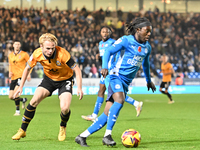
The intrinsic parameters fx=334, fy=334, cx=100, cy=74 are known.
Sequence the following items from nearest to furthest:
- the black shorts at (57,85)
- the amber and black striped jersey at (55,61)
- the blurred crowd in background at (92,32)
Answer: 1. the amber and black striped jersey at (55,61)
2. the black shorts at (57,85)
3. the blurred crowd in background at (92,32)

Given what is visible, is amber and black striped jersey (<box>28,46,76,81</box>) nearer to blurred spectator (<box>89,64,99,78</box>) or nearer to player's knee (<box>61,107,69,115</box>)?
player's knee (<box>61,107,69,115</box>)

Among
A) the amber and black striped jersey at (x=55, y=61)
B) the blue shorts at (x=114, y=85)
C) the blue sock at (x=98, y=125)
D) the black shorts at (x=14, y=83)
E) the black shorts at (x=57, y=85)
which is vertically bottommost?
the black shorts at (x=14, y=83)

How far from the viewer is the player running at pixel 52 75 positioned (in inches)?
208

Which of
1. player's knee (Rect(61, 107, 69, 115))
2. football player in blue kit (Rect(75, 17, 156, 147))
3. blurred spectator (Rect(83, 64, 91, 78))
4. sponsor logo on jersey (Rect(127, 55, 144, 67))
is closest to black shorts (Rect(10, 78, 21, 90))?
player's knee (Rect(61, 107, 69, 115))

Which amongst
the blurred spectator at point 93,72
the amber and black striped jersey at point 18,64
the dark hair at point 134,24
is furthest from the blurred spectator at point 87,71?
the dark hair at point 134,24

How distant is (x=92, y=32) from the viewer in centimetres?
2594

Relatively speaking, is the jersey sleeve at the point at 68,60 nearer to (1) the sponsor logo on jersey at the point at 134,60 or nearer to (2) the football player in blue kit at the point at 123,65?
(2) the football player in blue kit at the point at 123,65

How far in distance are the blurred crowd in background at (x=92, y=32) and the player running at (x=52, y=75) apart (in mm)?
13895

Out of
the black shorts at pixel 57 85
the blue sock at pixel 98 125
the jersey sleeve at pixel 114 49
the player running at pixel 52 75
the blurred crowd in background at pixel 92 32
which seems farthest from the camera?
the blurred crowd in background at pixel 92 32

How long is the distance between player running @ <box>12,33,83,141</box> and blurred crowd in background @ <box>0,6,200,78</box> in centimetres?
1389

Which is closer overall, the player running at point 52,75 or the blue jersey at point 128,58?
the blue jersey at point 128,58

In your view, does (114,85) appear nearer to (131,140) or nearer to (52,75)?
(131,140)

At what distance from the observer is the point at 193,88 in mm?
20734

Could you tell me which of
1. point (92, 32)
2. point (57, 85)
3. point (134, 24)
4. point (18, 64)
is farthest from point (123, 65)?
point (92, 32)
